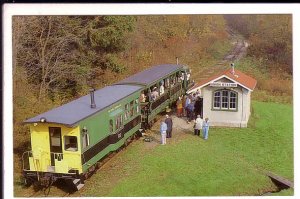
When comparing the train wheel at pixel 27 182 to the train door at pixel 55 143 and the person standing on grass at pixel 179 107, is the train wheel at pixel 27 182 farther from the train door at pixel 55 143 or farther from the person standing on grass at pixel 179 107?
the person standing on grass at pixel 179 107

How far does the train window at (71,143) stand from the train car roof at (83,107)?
0.94ft

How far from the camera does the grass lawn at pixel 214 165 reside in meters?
8.99

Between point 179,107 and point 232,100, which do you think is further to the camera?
point 179,107

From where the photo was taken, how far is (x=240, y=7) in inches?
340

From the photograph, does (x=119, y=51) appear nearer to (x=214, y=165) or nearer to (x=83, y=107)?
(x=83, y=107)

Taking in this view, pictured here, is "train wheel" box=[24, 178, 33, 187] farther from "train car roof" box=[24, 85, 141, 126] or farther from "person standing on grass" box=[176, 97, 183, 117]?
"person standing on grass" box=[176, 97, 183, 117]

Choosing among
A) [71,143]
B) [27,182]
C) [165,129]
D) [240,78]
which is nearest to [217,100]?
[240,78]

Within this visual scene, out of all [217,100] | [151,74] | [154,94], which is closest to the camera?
[217,100]

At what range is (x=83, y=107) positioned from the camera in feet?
29.6

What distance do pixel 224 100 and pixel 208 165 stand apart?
108cm

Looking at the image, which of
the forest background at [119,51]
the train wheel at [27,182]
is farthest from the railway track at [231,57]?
Result: the train wheel at [27,182]

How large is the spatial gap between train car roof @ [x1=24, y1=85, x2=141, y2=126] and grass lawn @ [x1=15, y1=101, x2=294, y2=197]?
2.57 ft

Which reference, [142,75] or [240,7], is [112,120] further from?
[240,7]

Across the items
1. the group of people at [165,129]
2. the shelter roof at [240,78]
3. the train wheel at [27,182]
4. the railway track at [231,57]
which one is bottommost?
the train wheel at [27,182]
